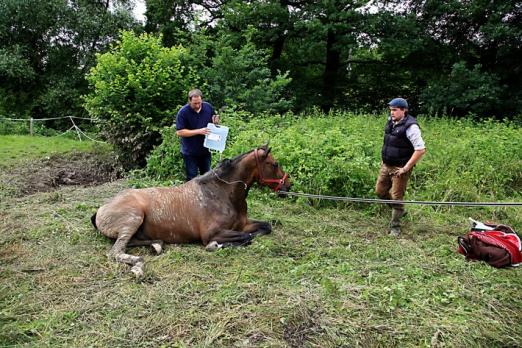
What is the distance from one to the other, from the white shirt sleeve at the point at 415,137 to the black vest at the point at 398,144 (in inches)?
1.9

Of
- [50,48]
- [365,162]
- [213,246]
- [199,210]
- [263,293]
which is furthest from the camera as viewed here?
[50,48]

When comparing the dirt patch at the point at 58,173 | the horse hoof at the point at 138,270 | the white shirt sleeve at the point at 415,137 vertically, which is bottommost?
the dirt patch at the point at 58,173

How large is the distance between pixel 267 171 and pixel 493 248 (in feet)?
8.38

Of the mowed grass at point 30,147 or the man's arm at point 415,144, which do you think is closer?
the man's arm at point 415,144

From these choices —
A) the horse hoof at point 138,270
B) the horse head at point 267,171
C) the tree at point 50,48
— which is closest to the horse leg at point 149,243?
the horse hoof at point 138,270

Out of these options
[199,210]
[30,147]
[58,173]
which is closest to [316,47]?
[30,147]

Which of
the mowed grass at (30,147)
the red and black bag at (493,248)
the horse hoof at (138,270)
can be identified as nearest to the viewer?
the horse hoof at (138,270)

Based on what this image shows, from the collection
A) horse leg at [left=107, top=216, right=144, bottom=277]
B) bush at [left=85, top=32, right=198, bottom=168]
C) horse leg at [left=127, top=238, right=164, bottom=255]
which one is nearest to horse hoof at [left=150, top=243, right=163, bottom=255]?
horse leg at [left=127, top=238, right=164, bottom=255]

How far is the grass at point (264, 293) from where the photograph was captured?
3199mm

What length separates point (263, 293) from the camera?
3727 mm

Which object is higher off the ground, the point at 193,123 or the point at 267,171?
the point at 193,123

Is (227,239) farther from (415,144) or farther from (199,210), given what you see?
(415,144)

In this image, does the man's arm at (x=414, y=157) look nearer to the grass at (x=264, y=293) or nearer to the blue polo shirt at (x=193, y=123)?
the grass at (x=264, y=293)

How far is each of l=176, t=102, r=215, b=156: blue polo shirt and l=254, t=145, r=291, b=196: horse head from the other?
1.44 meters
